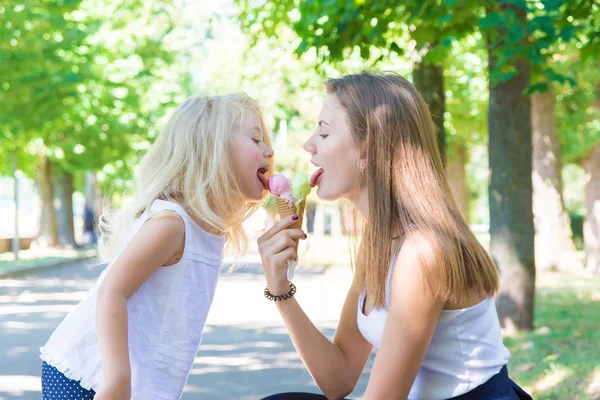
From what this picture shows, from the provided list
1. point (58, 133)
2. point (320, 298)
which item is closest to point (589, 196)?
point (320, 298)

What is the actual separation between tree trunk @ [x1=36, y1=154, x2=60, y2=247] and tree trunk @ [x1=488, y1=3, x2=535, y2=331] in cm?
2356

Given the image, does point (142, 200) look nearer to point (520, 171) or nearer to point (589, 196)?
point (520, 171)

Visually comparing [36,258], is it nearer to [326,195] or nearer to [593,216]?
[593,216]

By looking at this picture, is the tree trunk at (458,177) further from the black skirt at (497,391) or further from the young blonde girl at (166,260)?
the black skirt at (497,391)

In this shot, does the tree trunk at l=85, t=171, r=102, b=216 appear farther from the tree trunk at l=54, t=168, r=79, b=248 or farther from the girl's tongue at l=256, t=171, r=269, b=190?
the girl's tongue at l=256, t=171, r=269, b=190

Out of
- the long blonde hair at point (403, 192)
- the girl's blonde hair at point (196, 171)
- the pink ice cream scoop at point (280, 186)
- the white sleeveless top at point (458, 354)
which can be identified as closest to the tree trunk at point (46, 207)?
the girl's blonde hair at point (196, 171)

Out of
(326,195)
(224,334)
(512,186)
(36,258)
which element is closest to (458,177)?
(36,258)

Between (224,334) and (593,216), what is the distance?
551 inches

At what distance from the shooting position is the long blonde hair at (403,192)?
2781 millimetres

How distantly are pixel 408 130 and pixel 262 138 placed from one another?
117 centimetres

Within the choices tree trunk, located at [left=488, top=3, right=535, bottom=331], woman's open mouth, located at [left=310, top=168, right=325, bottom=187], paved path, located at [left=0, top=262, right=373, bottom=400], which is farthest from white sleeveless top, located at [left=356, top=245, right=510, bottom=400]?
tree trunk, located at [left=488, top=3, right=535, bottom=331]

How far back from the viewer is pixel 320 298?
15.1 metres

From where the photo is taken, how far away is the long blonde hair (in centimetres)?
278

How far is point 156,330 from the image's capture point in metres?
3.38
